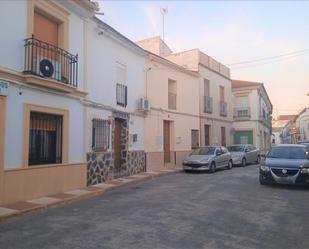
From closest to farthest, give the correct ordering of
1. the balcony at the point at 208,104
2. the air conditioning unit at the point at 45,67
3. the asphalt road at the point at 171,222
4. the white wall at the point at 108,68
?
the asphalt road at the point at 171,222 < the air conditioning unit at the point at 45,67 < the white wall at the point at 108,68 < the balcony at the point at 208,104

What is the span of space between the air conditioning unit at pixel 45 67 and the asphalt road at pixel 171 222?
3884mm

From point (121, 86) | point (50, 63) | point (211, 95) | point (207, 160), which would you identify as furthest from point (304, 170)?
point (211, 95)

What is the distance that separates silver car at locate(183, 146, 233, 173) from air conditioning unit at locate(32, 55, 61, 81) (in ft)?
30.1

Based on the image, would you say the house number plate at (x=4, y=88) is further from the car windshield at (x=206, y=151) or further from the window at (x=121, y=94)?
the car windshield at (x=206, y=151)

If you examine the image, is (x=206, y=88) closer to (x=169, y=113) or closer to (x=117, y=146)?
(x=169, y=113)

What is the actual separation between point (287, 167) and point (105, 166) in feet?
22.2

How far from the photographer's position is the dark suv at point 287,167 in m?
11.7

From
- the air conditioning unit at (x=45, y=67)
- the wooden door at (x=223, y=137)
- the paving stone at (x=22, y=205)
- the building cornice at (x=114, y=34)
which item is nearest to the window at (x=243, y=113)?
the wooden door at (x=223, y=137)

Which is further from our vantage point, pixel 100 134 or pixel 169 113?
pixel 169 113

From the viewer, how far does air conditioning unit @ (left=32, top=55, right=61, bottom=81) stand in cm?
988

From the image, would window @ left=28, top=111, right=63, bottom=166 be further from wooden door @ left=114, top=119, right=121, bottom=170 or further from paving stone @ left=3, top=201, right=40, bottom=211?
wooden door @ left=114, top=119, right=121, bottom=170

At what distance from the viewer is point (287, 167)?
1184 cm

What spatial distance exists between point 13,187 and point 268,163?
8440mm

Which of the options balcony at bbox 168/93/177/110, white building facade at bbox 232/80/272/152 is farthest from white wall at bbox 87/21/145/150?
white building facade at bbox 232/80/272/152
